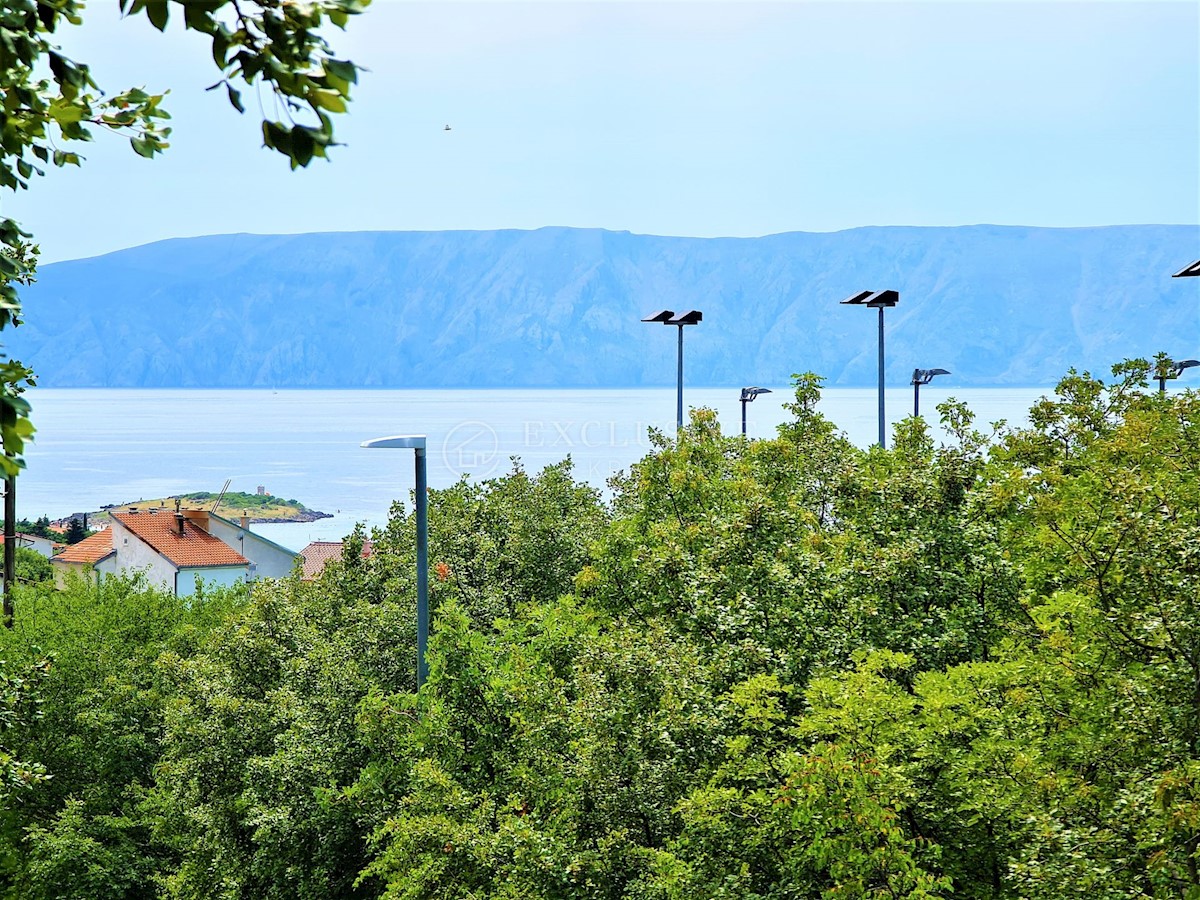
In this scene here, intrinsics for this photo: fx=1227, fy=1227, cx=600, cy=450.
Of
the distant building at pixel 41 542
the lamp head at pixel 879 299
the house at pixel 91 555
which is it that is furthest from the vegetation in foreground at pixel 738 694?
the distant building at pixel 41 542

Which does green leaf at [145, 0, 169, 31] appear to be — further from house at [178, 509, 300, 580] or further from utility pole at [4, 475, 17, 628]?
house at [178, 509, 300, 580]

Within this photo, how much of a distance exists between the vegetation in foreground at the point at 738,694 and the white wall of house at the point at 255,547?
156 ft

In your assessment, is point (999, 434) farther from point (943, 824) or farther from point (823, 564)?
point (943, 824)

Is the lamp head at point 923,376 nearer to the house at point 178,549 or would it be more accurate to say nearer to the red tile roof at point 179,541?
the house at point 178,549

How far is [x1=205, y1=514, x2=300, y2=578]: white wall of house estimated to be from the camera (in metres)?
74.3

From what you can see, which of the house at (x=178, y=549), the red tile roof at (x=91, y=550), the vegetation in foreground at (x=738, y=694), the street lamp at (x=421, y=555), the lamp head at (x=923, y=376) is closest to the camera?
the vegetation in foreground at (x=738, y=694)

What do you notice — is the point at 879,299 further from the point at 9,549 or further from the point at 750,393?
the point at 9,549

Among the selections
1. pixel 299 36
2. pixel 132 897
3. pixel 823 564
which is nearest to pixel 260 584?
pixel 132 897

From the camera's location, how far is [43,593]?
3831cm

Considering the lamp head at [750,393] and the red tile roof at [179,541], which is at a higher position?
the lamp head at [750,393]

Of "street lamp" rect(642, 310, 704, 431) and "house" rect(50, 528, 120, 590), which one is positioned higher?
"street lamp" rect(642, 310, 704, 431)
